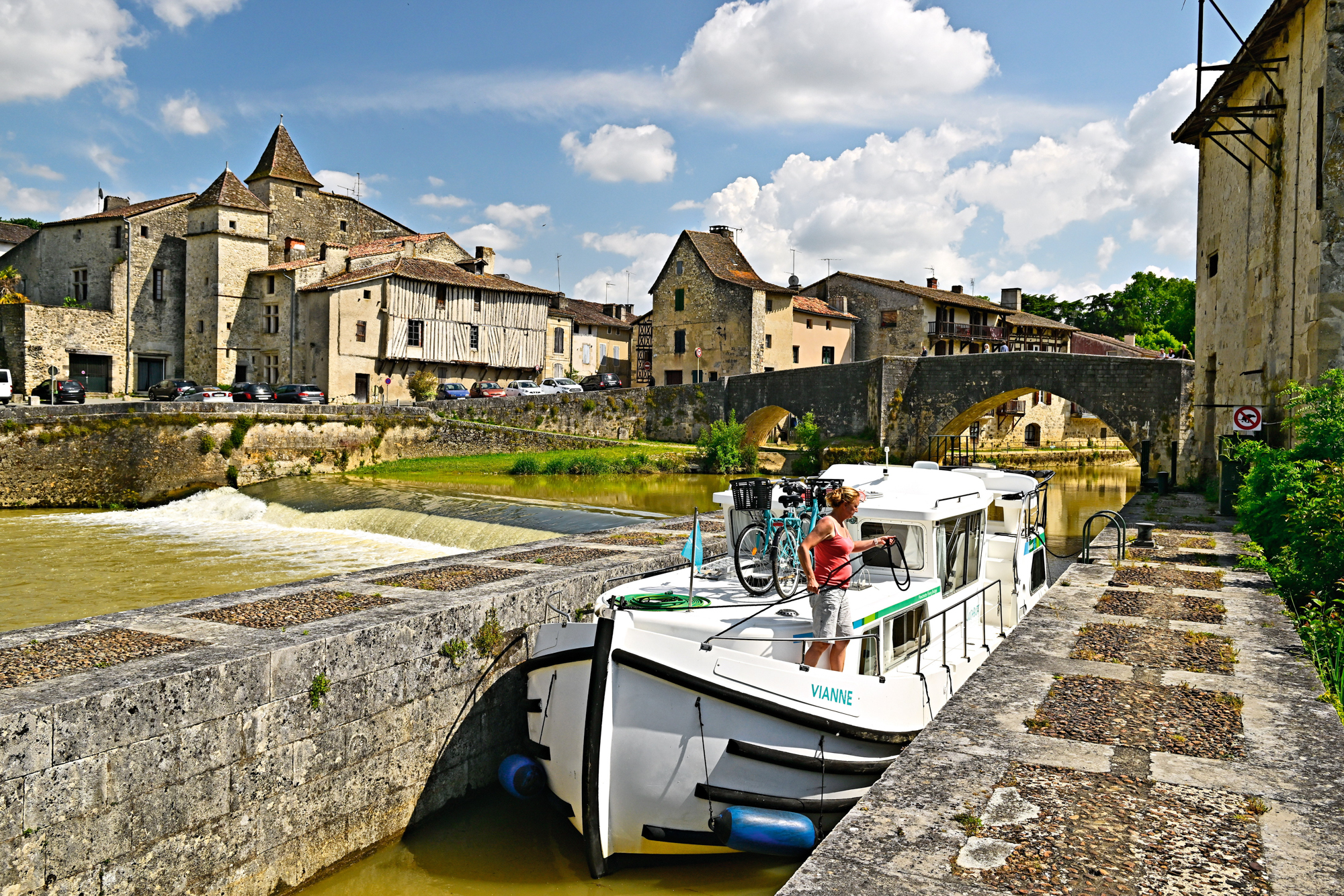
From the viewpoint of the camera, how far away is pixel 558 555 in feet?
33.3

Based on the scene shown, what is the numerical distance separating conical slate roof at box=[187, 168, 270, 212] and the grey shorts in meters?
42.7

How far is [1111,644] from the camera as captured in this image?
6.91m

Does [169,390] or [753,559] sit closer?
[753,559]

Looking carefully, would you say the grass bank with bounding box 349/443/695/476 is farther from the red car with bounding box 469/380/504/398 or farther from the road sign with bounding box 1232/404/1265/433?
the road sign with bounding box 1232/404/1265/433

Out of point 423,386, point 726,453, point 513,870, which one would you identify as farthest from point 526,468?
point 513,870

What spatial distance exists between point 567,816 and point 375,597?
238cm

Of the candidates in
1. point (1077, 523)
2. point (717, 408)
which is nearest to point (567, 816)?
point (1077, 523)

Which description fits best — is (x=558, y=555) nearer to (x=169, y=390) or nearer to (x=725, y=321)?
(x=169, y=390)

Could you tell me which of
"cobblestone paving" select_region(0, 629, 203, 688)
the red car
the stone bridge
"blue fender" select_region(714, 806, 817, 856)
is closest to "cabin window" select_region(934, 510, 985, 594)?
"blue fender" select_region(714, 806, 817, 856)

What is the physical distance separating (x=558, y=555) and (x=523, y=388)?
1320 inches

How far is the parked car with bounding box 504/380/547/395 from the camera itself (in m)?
41.5

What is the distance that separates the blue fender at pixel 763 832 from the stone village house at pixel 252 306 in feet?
116

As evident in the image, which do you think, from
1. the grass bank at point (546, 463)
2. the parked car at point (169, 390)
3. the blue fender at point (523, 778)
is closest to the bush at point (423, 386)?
the parked car at point (169, 390)

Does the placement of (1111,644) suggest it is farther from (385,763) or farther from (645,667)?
(385,763)
